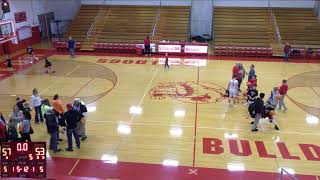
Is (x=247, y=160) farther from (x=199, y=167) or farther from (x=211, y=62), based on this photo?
(x=211, y=62)

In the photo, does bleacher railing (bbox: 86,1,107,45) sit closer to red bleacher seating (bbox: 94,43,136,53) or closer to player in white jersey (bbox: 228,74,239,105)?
red bleacher seating (bbox: 94,43,136,53)

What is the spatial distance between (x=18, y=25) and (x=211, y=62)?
49.9 ft

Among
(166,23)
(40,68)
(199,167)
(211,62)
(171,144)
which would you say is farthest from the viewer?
(166,23)

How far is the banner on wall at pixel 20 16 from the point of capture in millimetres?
25856

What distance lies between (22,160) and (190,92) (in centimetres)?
1017

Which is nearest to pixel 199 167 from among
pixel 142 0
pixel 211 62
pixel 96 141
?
pixel 96 141

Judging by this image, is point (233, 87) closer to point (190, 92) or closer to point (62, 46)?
point (190, 92)

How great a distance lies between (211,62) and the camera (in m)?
22.5

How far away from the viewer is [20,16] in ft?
86.7

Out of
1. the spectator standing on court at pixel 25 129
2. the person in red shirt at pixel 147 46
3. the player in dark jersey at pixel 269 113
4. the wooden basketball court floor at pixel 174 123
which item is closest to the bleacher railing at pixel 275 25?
the wooden basketball court floor at pixel 174 123

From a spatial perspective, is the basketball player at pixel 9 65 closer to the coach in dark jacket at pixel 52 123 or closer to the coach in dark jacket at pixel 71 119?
the coach in dark jacket at pixel 52 123

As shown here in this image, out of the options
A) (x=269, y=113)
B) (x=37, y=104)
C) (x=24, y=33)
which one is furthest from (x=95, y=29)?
(x=269, y=113)

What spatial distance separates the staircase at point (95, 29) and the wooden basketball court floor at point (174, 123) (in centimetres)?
481

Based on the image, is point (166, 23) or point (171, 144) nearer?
point (171, 144)
